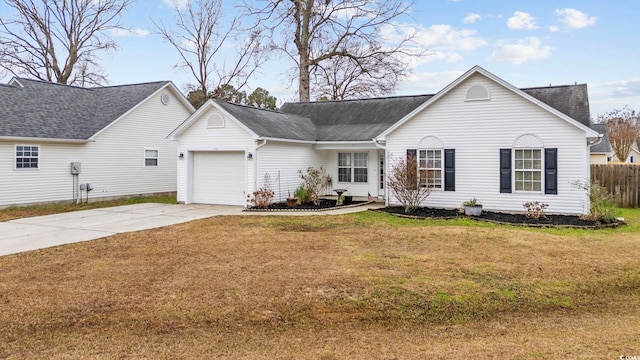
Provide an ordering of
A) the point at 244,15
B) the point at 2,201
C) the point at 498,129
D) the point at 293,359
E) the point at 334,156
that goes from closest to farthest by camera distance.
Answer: the point at 293,359 → the point at 498,129 → the point at 2,201 → the point at 334,156 → the point at 244,15

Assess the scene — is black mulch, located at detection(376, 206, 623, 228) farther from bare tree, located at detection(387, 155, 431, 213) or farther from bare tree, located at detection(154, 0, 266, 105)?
bare tree, located at detection(154, 0, 266, 105)

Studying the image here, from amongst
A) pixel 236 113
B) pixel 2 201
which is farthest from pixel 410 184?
pixel 2 201

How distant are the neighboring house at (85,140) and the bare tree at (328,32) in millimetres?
9844

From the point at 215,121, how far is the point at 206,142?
35.7 inches

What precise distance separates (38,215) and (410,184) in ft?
39.8

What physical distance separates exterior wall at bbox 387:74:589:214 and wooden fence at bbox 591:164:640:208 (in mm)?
4703

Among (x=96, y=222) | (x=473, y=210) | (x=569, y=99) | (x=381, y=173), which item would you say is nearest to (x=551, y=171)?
(x=473, y=210)

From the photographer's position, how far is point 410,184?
13.1 meters

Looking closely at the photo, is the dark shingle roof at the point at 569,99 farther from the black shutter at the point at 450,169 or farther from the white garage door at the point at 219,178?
the white garage door at the point at 219,178

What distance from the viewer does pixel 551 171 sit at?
12242 millimetres

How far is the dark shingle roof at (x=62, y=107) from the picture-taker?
49.5 feet

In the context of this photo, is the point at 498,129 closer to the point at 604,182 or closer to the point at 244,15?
the point at 604,182

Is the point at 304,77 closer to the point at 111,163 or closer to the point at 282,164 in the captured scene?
the point at 282,164

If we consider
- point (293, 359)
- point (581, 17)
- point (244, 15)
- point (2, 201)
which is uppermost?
point (244, 15)
